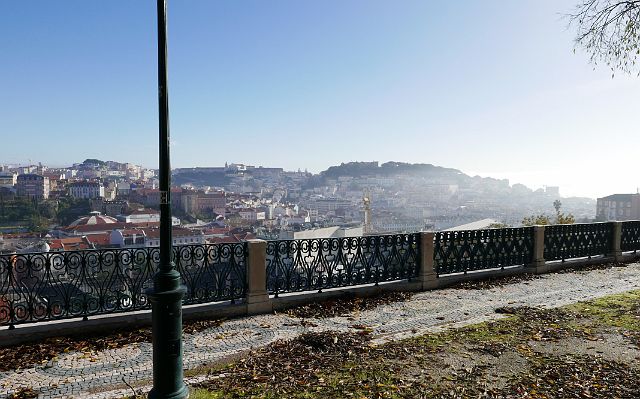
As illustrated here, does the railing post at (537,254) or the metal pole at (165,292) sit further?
the railing post at (537,254)

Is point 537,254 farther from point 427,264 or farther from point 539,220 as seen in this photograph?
point 539,220

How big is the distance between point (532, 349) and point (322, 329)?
3.19 metres

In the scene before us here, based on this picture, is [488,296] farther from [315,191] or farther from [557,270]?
[315,191]

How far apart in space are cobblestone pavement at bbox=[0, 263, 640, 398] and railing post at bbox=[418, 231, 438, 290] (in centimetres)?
36

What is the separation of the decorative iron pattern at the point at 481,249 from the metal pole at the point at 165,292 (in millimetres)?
7801

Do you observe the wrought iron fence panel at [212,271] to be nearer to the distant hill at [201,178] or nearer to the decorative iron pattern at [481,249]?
the decorative iron pattern at [481,249]

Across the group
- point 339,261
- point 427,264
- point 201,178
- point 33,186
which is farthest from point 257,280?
point 201,178

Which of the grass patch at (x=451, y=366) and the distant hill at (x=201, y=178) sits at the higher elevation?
the distant hill at (x=201, y=178)

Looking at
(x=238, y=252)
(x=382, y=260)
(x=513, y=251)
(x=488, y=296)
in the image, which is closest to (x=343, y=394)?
(x=238, y=252)

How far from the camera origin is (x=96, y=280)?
Answer: 686 cm

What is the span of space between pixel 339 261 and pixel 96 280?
481 centimetres

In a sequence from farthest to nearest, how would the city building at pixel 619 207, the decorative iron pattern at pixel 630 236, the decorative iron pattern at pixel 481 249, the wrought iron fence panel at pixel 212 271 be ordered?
the city building at pixel 619 207, the decorative iron pattern at pixel 630 236, the decorative iron pattern at pixel 481 249, the wrought iron fence panel at pixel 212 271

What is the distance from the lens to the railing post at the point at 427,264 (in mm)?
9992

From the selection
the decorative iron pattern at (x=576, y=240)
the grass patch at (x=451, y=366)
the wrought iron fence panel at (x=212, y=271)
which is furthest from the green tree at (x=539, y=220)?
the wrought iron fence panel at (x=212, y=271)
